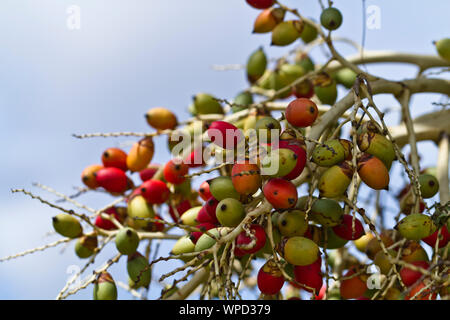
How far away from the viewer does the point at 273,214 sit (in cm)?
182

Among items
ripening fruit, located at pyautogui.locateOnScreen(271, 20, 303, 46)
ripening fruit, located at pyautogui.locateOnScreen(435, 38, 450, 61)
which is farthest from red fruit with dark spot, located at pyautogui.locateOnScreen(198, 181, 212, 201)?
ripening fruit, located at pyautogui.locateOnScreen(435, 38, 450, 61)

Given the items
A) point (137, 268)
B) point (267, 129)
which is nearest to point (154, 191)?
point (137, 268)

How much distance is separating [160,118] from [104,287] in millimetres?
888

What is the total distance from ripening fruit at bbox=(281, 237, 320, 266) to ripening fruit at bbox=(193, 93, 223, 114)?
1328mm

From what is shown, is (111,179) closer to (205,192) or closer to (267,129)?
(205,192)

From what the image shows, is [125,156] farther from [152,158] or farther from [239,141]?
[239,141]

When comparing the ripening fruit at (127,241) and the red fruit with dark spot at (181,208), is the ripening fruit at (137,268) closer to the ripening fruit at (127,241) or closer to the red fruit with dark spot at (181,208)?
the ripening fruit at (127,241)

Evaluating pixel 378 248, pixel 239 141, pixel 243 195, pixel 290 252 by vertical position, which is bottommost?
pixel 378 248

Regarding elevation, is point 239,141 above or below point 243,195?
above

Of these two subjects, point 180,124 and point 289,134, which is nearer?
point 289,134

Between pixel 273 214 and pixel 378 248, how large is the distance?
0.44m
